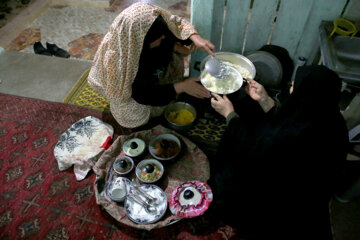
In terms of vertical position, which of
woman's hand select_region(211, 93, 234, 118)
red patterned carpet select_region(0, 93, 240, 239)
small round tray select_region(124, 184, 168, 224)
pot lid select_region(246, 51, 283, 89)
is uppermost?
woman's hand select_region(211, 93, 234, 118)

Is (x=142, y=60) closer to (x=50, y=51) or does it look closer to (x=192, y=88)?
(x=192, y=88)

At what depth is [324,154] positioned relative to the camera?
1.38 meters

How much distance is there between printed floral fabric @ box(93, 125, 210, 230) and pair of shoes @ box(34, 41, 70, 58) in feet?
7.53

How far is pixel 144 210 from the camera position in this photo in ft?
7.04

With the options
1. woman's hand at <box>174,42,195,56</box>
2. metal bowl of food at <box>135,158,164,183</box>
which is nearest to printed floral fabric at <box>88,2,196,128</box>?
woman's hand at <box>174,42,195,56</box>

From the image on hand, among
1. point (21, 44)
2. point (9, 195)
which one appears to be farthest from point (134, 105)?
point (21, 44)

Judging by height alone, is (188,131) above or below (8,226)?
above

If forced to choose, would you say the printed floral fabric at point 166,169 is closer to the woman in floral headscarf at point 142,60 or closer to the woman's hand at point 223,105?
the woman in floral headscarf at point 142,60

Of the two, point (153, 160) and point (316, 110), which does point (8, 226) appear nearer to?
point (153, 160)

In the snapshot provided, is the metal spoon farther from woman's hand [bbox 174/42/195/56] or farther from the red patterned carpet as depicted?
the red patterned carpet

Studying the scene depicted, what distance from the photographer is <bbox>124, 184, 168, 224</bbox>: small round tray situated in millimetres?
2084

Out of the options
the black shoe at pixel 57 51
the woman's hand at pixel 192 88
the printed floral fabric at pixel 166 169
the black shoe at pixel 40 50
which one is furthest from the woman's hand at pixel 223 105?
the black shoe at pixel 40 50

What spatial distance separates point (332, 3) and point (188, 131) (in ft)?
6.25

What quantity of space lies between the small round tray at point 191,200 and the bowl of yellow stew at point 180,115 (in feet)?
2.18
